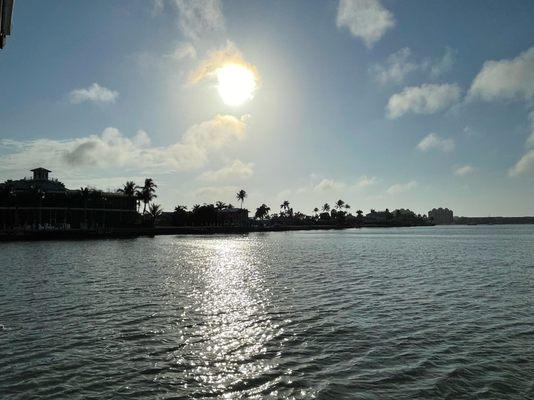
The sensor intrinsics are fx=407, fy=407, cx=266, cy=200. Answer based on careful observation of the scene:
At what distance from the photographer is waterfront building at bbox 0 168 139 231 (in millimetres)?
135500

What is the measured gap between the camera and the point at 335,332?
19.1m

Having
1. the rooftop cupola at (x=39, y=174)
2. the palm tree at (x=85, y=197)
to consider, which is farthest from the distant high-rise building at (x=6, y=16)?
the rooftop cupola at (x=39, y=174)

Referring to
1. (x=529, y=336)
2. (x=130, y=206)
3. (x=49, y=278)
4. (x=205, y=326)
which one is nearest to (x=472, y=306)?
(x=529, y=336)

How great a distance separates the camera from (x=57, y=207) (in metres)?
145

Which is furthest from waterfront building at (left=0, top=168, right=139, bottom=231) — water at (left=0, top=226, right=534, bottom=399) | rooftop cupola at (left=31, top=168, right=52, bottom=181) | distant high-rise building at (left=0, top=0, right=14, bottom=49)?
distant high-rise building at (left=0, top=0, right=14, bottom=49)

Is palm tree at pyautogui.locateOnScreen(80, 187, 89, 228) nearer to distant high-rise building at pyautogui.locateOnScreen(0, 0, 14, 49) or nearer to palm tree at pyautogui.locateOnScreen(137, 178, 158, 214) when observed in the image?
palm tree at pyautogui.locateOnScreen(137, 178, 158, 214)

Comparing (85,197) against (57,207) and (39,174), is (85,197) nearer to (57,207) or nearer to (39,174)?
(57,207)

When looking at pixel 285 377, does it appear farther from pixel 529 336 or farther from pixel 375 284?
pixel 375 284

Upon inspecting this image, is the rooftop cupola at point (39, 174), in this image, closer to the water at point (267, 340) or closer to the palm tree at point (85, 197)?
the palm tree at point (85, 197)

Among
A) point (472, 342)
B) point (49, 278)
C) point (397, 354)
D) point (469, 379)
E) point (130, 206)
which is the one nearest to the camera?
point (469, 379)

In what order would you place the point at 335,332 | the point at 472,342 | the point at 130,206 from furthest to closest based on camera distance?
the point at 130,206 < the point at 335,332 < the point at 472,342

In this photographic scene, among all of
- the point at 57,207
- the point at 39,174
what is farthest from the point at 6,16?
the point at 39,174

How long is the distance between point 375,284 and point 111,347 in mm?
24239

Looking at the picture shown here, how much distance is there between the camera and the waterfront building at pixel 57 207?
13550 centimetres
